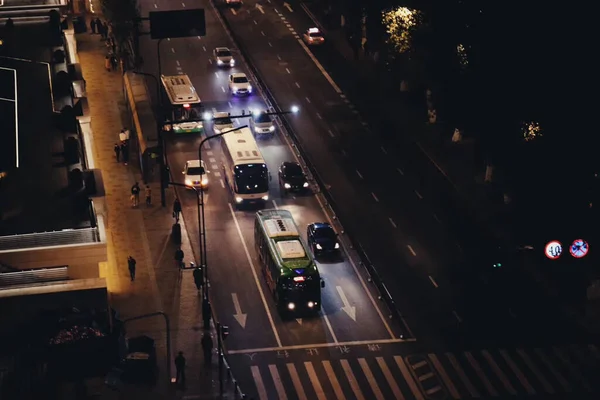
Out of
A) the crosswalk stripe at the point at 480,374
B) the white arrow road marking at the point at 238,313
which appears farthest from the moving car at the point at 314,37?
the crosswalk stripe at the point at 480,374

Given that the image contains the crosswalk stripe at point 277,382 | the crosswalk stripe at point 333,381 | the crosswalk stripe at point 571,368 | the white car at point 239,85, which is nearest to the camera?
the crosswalk stripe at point 333,381

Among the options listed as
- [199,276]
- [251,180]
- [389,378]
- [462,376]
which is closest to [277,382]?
[389,378]

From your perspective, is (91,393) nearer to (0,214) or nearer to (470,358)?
(0,214)

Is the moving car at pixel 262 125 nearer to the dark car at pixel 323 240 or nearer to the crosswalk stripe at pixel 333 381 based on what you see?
the dark car at pixel 323 240

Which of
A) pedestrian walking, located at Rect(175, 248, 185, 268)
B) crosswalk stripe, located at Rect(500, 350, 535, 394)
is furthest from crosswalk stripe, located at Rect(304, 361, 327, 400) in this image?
pedestrian walking, located at Rect(175, 248, 185, 268)

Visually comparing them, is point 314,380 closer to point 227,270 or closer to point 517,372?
point 517,372

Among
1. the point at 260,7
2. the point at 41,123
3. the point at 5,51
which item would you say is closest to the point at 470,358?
the point at 41,123
